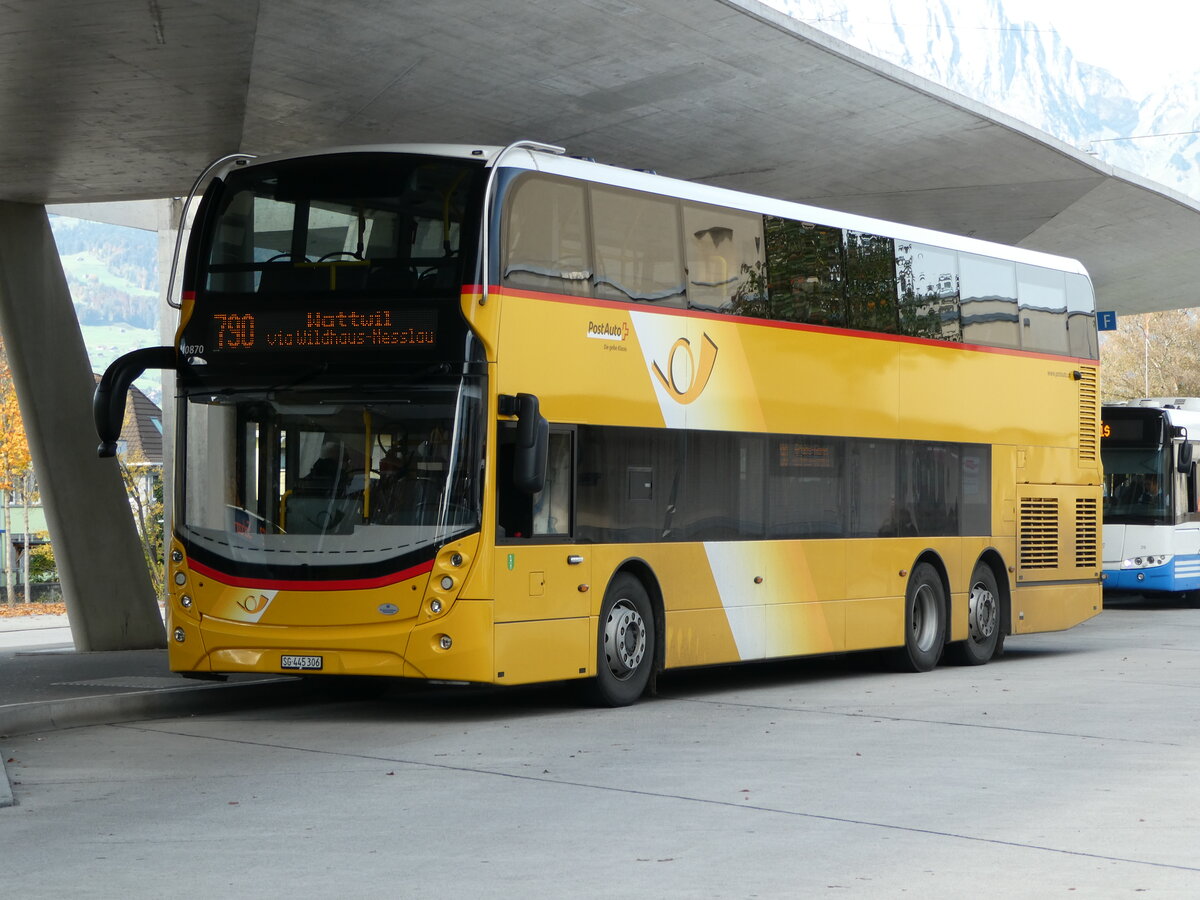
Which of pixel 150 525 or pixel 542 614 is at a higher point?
pixel 150 525

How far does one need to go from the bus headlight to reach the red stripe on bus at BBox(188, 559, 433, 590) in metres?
20.0

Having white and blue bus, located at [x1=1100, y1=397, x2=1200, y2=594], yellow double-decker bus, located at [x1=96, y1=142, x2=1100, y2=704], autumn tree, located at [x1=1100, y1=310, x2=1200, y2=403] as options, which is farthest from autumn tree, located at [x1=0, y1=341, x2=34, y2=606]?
autumn tree, located at [x1=1100, y1=310, x2=1200, y2=403]

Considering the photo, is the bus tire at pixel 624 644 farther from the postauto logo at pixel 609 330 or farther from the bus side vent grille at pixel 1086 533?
the bus side vent grille at pixel 1086 533

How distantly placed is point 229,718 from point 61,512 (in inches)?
343

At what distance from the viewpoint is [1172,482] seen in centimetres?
2944

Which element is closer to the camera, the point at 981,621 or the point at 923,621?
the point at 923,621

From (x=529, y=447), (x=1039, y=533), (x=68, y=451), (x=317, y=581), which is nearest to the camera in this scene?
(x=529, y=447)

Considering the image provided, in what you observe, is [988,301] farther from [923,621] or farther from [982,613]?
[923,621]

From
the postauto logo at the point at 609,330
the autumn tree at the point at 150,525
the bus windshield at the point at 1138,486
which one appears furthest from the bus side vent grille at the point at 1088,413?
the autumn tree at the point at 150,525

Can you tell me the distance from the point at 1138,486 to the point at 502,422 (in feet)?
64.3

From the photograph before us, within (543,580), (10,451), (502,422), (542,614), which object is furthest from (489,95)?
(10,451)

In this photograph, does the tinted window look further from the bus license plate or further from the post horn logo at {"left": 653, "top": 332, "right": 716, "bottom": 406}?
the bus license plate

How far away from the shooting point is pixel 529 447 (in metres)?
12.2

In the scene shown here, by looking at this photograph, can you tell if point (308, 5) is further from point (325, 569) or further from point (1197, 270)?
point (1197, 270)
